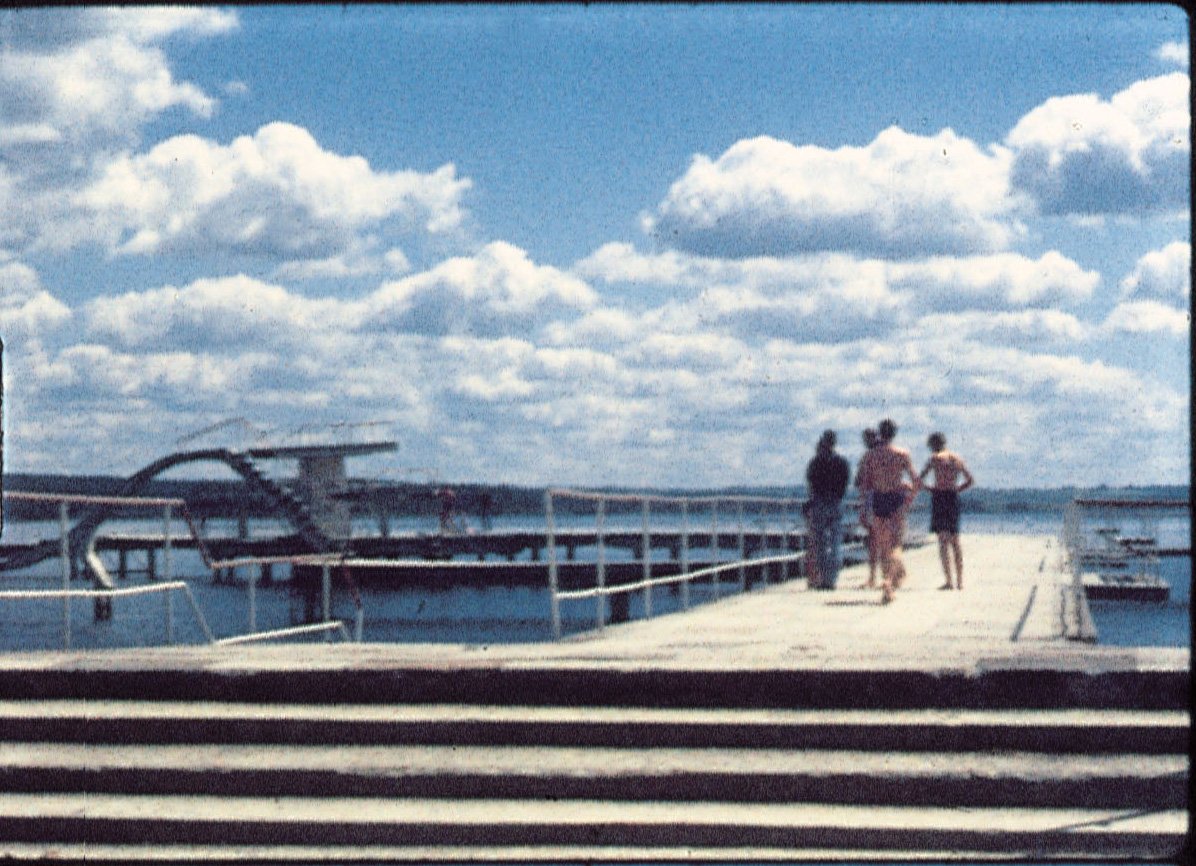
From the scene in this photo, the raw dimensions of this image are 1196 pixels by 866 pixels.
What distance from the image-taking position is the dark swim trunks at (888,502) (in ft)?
48.0

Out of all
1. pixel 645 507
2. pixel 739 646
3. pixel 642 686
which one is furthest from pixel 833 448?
pixel 642 686

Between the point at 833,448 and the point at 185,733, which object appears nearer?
the point at 185,733

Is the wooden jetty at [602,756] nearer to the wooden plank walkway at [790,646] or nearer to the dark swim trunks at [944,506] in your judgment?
the wooden plank walkway at [790,646]

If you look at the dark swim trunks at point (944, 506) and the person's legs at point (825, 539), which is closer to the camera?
the dark swim trunks at point (944, 506)

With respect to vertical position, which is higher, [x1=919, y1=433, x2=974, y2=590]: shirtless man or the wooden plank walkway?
[x1=919, y1=433, x2=974, y2=590]: shirtless man

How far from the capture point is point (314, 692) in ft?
25.0

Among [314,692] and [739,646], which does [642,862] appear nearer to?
[314,692]

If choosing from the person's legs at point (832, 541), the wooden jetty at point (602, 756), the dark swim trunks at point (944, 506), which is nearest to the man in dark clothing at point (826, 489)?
the person's legs at point (832, 541)

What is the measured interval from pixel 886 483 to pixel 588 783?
8.41m

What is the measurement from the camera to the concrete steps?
626cm

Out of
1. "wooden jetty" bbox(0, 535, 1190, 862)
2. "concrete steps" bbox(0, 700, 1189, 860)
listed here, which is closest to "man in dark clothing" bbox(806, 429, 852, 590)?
"wooden jetty" bbox(0, 535, 1190, 862)

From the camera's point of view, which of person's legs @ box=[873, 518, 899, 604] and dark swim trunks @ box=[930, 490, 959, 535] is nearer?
person's legs @ box=[873, 518, 899, 604]

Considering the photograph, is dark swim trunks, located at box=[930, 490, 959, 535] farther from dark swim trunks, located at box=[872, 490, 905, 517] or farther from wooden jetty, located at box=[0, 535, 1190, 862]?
wooden jetty, located at box=[0, 535, 1190, 862]

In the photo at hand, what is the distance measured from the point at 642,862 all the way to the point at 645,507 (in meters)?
7.03
